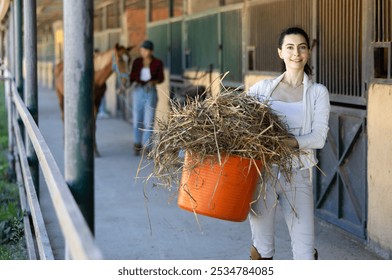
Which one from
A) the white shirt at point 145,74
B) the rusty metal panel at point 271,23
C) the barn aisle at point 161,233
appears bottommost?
the barn aisle at point 161,233

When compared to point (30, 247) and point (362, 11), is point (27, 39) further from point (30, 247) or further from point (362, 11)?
point (362, 11)

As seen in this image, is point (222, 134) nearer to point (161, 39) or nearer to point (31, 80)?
point (31, 80)

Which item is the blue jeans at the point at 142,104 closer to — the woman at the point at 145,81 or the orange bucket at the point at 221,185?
the woman at the point at 145,81

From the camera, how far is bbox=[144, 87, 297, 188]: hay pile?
3.62 meters

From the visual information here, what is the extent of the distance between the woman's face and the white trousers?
1.64 feet

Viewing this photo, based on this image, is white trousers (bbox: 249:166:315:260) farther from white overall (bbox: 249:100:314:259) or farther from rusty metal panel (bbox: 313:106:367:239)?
rusty metal panel (bbox: 313:106:367:239)

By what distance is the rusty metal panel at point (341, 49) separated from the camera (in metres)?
5.93

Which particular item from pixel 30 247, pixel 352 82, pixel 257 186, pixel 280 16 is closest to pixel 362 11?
pixel 352 82

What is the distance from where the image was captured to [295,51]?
12.8 ft

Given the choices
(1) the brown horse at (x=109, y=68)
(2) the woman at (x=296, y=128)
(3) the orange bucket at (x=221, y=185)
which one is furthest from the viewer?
(1) the brown horse at (x=109, y=68)

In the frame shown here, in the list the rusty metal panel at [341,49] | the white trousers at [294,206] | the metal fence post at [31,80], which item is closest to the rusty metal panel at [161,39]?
the metal fence post at [31,80]

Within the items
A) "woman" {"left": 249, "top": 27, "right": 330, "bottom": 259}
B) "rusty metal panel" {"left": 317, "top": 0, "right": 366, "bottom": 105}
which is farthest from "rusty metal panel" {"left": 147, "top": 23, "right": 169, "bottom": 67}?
"woman" {"left": 249, "top": 27, "right": 330, "bottom": 259}

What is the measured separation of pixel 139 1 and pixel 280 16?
382 inches

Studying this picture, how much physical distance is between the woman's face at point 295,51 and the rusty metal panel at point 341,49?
6.58 feet
